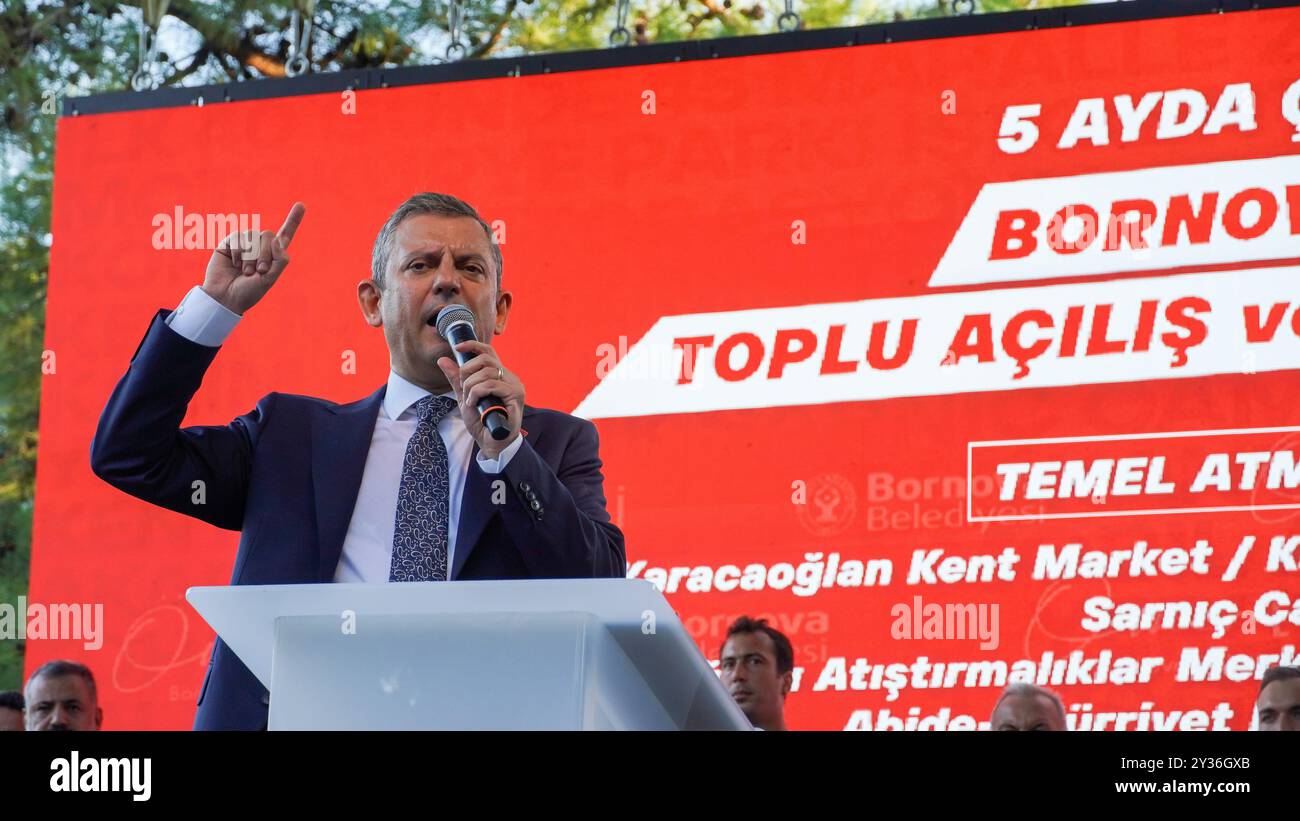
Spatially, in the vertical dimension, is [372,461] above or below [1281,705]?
above

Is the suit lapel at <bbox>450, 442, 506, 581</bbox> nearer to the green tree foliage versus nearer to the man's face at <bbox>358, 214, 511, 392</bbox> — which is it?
the man's face at <bbox>358, 214, 511, 392</bbox>

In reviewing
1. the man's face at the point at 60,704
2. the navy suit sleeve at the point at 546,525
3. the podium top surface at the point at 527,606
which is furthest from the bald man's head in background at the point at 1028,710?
the man's face at the point at 60,704

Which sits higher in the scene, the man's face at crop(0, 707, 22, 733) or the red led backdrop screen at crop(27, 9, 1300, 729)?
the red led backdrop screen at crop(27, 9, 1300, 729)

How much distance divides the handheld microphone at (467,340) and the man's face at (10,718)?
2664 millimetres

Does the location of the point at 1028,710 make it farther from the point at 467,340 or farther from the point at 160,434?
the point at 160,434

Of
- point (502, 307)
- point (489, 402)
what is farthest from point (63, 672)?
point (489, 402)

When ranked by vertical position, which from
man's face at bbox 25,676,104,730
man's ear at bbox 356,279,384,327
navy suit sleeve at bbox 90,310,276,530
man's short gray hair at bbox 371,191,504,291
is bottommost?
navy suit sleeve at bbox 90,310,276,530

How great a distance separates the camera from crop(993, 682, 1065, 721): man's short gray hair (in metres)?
3.79

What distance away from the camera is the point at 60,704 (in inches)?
165

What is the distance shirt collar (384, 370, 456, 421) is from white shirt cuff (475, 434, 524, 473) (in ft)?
1.01

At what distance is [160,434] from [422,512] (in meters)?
0.37

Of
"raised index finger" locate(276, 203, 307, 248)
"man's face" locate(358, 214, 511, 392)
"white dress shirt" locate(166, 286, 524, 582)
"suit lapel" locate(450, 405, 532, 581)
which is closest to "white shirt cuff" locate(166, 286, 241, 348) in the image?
"white dress shirt" locate(166, 286, 524, 582)
